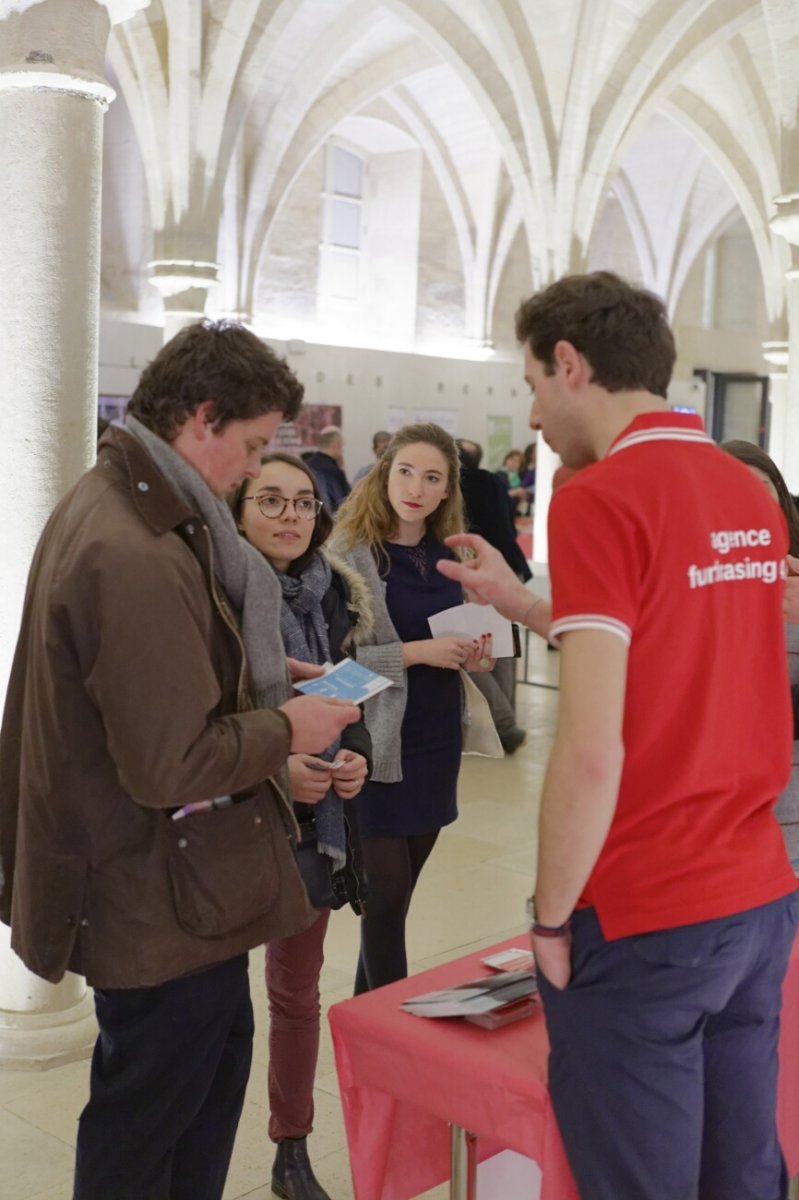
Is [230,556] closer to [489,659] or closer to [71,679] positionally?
[71,679]

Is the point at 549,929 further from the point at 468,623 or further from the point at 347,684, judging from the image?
the point at 468,623

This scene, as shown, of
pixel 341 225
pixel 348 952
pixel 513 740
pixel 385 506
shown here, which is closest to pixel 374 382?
pixel 341 225

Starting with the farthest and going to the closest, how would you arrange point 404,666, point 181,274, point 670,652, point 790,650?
point 181,274
point 404,666
point 790,650
point 670,652

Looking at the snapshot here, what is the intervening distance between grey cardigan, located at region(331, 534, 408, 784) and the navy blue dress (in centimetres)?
6

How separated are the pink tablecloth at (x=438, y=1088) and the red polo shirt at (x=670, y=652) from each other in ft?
1.48

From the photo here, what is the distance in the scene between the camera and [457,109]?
65.6ft

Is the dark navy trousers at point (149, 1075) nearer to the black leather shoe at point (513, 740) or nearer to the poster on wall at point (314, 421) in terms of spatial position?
the black leather shoe at point (513, 740)

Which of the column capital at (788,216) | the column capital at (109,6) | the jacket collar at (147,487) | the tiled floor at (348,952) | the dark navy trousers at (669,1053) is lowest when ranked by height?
the tiled floor at (348,952)

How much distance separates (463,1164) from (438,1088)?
8.5 inches

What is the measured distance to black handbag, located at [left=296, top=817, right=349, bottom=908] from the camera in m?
2.88

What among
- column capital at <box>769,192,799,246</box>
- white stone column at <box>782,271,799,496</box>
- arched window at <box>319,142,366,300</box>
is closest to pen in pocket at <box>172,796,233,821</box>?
white stone column at <box>782,271,799,496</box>

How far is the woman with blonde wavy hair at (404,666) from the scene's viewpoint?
11.4ft

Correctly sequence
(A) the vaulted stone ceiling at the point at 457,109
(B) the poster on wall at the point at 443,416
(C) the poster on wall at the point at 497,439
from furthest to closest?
1. (C) the poster on wall at the point at 497,439
2. (B) the poster on wall at the point at 443,416
3. (A) the vaulted stone ceiling at the point at 457,109

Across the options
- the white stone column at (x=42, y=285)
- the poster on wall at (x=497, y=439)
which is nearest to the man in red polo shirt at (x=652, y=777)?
the white stone column at (x=42, y=285)
